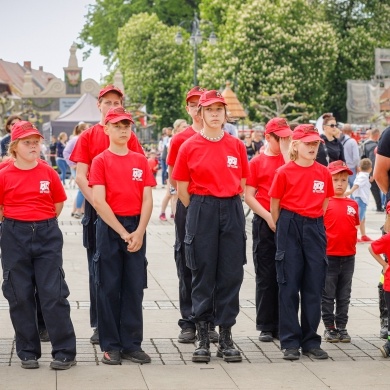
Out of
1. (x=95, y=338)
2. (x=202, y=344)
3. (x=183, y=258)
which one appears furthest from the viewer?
(x=183, y=258)

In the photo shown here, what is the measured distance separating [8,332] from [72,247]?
676cm

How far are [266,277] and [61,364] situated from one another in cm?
196

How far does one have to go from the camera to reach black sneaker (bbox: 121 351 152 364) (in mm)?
7691

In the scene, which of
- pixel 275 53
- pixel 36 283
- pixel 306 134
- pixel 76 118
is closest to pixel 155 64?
pixel 275 53

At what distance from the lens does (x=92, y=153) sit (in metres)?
8.49

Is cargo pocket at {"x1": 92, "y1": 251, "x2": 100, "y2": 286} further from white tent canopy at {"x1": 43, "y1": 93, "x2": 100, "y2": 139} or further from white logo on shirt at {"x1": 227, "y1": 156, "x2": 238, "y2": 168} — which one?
white tent canopy at {"x1": 43, "y1": 93, "x2": 100, "y2": 139}

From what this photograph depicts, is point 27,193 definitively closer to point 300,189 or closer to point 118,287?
point 118,287

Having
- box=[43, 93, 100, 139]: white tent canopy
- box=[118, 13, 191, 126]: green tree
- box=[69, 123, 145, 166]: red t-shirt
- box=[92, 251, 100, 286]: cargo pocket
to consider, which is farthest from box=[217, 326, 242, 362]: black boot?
box=[118, 13, 191, 126]: green tree

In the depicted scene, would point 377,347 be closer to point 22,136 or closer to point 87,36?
point 22,136

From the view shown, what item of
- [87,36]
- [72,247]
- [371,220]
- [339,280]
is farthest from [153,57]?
[339,280]

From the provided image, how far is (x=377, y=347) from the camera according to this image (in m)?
8.34

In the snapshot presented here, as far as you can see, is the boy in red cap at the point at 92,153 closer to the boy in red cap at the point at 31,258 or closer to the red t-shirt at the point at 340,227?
the boy in red cap at the point at 31,258

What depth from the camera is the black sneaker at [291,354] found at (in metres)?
7.86

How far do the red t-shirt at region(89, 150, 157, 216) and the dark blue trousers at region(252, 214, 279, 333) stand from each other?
128 centimetres
